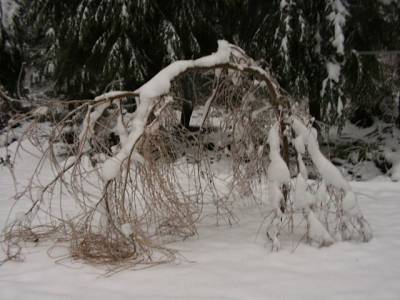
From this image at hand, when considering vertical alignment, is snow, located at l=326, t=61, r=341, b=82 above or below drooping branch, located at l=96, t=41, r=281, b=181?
above

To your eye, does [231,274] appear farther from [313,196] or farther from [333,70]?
[333,70]

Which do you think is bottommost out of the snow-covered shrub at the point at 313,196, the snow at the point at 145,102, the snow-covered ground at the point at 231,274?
the snow-covered ground at the point at 231,274

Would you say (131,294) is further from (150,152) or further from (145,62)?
(145,62)

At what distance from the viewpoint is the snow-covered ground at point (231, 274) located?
2.56 meters

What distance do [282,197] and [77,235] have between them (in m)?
1.42

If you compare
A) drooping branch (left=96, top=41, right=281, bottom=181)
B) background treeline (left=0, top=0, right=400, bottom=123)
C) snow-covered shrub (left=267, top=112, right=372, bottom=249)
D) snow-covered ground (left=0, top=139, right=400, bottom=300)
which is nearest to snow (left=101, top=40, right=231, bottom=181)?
drooping branch (left=96, top=41, right=281, bottom=181)

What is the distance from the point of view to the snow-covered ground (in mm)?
2564

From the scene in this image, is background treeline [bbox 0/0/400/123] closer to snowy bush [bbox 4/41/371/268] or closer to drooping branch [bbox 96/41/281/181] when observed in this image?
snowy bush [bbox 4/41/371/268]

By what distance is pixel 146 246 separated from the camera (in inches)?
124

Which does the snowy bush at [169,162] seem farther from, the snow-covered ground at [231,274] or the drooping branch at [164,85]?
the snow-covered ground at [231,274]

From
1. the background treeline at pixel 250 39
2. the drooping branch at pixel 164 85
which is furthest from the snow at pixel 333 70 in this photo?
the drooping branch at pixel 164 85

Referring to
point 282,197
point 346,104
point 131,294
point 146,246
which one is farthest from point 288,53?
point 131,294

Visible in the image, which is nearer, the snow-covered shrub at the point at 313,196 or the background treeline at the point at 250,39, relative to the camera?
the snow-covered shrub at the point at 313,196

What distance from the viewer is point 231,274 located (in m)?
2.82
